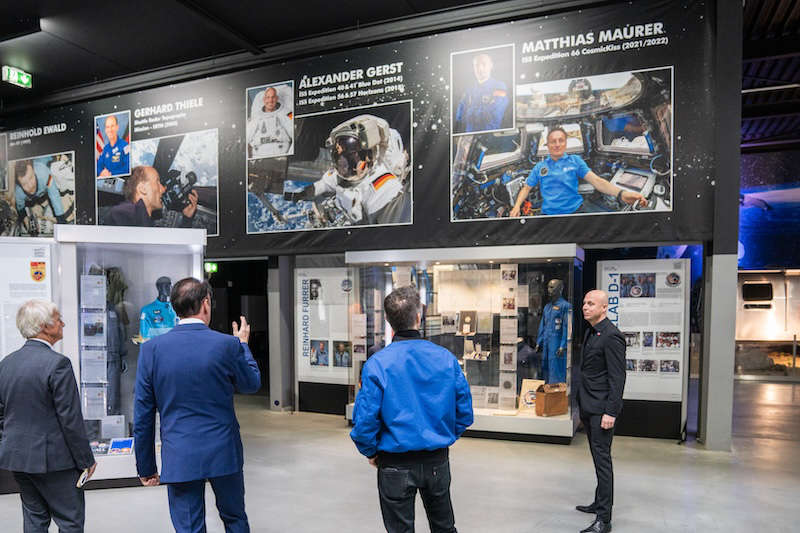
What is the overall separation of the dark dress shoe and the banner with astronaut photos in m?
3.11

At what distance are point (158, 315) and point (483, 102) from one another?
436 centimetres

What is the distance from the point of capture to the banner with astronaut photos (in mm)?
5594

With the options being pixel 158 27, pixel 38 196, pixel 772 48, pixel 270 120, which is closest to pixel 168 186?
pixel 270 120

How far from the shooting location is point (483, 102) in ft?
20.6

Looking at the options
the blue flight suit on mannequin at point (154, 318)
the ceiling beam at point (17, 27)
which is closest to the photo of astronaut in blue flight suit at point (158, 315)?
the blue flight suit on mannequin at point (154, 318)

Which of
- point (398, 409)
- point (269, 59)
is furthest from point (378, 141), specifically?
point (398, 409)

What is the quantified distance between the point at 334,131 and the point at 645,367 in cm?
498

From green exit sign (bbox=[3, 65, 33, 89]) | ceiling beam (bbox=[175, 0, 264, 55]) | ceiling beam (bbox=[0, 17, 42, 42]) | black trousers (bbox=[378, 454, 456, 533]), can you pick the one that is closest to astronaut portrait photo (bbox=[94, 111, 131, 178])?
green exit sign (bbox=[3, 65, 33, 89])

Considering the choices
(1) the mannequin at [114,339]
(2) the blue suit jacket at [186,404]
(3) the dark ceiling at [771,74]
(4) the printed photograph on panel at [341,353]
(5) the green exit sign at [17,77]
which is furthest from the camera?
(5) the green exit sign at [17,77]

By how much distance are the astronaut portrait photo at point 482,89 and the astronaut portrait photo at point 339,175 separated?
69cm

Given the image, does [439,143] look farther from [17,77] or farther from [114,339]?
[17,77]

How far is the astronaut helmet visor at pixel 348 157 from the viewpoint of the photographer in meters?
6.91

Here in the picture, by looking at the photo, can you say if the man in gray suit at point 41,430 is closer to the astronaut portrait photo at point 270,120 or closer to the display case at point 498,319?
the display case at point 498,319

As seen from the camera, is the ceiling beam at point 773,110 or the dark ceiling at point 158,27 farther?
the ceiling beam at point 773,110
